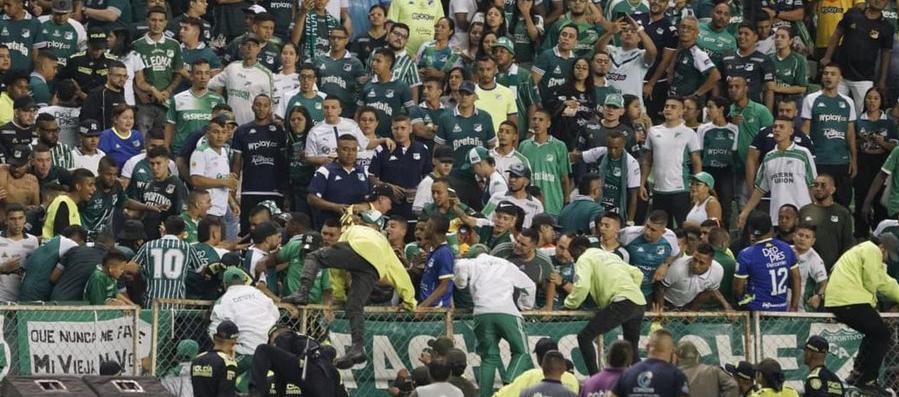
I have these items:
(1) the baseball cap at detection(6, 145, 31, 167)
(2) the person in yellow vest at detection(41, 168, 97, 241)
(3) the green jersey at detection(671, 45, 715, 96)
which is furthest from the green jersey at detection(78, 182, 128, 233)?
(3) the green jersey at detection(671, 45, 715, 96)

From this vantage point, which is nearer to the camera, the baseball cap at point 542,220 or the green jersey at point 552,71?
the baseball cap at point 542,220

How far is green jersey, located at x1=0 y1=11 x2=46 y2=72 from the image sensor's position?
1003 inches

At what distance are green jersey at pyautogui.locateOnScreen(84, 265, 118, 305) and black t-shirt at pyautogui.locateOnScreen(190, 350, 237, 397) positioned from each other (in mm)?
1679

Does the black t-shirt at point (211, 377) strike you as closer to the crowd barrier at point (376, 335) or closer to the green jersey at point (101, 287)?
the crowd barrier at point (376, 335)

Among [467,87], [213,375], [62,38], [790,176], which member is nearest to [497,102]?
[467,87]

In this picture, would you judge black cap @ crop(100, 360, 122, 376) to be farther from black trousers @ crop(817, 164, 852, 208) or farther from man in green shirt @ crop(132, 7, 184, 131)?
black trousers @ crop(817, 164, 852, 208)

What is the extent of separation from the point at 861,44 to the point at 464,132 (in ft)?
19.4

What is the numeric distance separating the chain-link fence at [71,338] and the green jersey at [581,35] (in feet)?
29.0

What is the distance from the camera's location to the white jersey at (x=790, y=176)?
23547mm

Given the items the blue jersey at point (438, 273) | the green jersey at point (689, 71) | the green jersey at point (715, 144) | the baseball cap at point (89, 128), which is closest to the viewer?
the blue jersey at point (438, 273)

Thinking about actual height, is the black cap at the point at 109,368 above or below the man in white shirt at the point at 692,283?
below

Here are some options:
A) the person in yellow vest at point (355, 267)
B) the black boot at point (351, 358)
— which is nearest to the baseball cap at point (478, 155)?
the person in yellow vest at point (355, 267)

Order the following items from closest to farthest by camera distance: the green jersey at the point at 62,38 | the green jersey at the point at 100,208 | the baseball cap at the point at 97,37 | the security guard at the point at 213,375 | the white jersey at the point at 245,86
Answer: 1. the security guard at the point at 213,375
2. the green jersey at the point at 100,208
3. the white jersey at the point at 245,86
4. the baseball cap at the point at 97,37
5. the green jersey at the point at 62,38

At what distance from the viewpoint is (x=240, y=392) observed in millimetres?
18625
